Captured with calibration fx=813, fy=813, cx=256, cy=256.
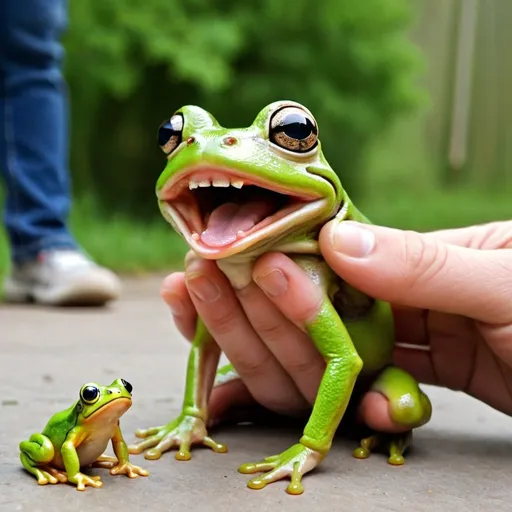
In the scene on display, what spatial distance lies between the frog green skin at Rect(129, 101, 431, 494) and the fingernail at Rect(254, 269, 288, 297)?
0.05 metres

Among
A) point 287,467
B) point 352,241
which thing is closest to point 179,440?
point 287,467

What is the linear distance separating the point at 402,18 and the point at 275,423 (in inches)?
309

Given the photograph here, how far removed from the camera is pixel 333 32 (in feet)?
28.5

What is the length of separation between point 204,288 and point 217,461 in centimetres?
33

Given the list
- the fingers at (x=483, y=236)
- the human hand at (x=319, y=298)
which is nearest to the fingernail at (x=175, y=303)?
the human hand at (x=319, y=298)

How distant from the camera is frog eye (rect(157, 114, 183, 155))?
59.9 inches

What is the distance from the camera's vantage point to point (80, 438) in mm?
1346

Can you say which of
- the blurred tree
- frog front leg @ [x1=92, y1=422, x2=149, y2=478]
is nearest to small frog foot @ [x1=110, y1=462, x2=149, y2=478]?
frog front leg @ [x1=92, y1=422, x2=149, y2=478]

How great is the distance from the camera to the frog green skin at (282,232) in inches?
55.2

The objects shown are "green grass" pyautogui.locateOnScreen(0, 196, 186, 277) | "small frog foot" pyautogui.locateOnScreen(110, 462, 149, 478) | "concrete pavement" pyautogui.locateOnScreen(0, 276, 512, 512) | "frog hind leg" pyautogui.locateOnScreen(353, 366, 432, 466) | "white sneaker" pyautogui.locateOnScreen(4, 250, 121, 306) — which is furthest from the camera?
"green grass" pyautogui.locateOnScreen(0, 196, 186, 277)

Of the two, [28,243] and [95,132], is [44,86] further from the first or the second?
[95,132]

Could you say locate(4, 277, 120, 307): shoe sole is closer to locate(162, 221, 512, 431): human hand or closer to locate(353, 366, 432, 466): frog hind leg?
locate(162, 221, 512, 431): human hand

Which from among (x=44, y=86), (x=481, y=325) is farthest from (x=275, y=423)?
(x=44, y=86)

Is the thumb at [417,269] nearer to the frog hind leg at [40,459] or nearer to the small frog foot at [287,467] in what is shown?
the small frog foot at [287,467]
